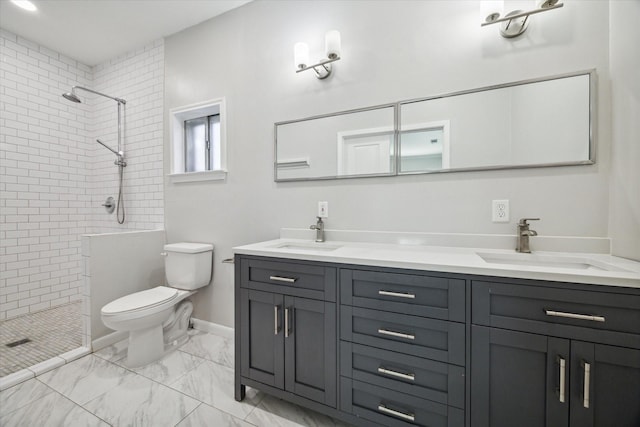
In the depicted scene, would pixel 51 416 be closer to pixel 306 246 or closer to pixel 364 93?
pixel 306 246

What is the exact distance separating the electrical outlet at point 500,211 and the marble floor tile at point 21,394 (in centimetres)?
285

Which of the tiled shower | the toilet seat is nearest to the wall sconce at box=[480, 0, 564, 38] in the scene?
the toilet seat

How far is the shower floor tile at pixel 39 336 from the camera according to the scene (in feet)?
6.33

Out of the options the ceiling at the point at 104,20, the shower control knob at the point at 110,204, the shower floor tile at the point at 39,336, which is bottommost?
the shower floor tile at the point at 39,336

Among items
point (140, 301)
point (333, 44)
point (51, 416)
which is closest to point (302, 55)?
point (333, 44)

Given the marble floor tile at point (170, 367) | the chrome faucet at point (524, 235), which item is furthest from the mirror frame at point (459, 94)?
the marble floor tile at point (170, 367)

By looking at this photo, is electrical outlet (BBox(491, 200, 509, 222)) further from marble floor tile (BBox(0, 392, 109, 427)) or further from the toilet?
marble floor tile (BBox(0, 392, 109, 427))

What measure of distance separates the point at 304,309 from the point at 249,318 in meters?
0.39

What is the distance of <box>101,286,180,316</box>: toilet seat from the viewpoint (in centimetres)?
178

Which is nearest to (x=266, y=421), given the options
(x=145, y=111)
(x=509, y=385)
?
(x=509, y=385)

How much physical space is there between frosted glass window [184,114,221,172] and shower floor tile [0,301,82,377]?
1.77m

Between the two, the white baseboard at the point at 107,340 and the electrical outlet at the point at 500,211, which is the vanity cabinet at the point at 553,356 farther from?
the white baseboard at the point at 107,340

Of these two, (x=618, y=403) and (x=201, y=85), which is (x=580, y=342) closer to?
(x=618, y=403)

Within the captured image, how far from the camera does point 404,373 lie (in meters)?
1.19
